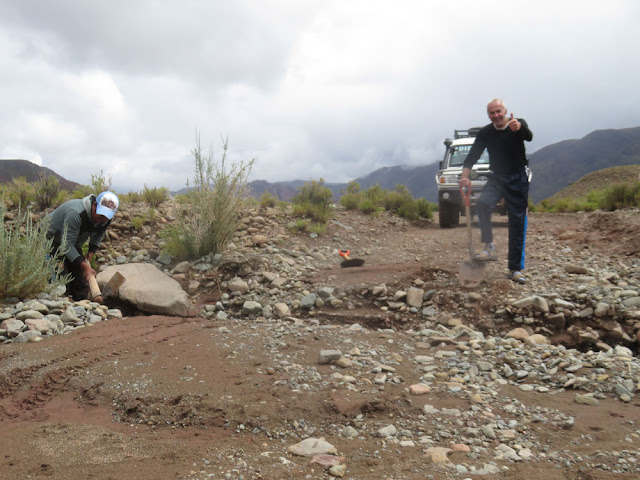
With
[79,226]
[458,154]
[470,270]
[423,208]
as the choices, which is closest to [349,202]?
[423,208]

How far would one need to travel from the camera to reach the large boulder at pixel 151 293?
5.44m

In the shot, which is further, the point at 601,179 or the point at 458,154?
the point at 601,179

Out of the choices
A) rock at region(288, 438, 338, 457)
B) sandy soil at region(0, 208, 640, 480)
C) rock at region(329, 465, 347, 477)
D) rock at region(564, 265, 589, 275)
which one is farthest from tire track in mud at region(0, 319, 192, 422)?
rock at region(564, 265, 589, 275)

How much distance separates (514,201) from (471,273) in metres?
1.03

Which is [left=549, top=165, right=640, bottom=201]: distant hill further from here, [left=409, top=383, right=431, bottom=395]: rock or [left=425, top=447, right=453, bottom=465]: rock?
[left=425, top=447, right=453, bottom=465]: rock

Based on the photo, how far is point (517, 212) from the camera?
5.50 metres

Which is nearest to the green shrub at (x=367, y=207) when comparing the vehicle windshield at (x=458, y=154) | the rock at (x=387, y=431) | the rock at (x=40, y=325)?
the vehicle windshield at (x=458, y=154)

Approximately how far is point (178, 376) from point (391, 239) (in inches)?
290

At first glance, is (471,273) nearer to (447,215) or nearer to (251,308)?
(251,308)

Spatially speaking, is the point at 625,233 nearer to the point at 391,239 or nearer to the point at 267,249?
the point at 391,239

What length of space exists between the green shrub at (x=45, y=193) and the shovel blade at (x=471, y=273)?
808 cm

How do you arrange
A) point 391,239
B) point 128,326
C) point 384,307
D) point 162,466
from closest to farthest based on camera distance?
point 162,466 < point 128,326 < point 384,307 < point 391,239

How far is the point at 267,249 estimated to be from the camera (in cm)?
772

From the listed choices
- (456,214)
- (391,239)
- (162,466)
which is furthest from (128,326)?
(456,214)
